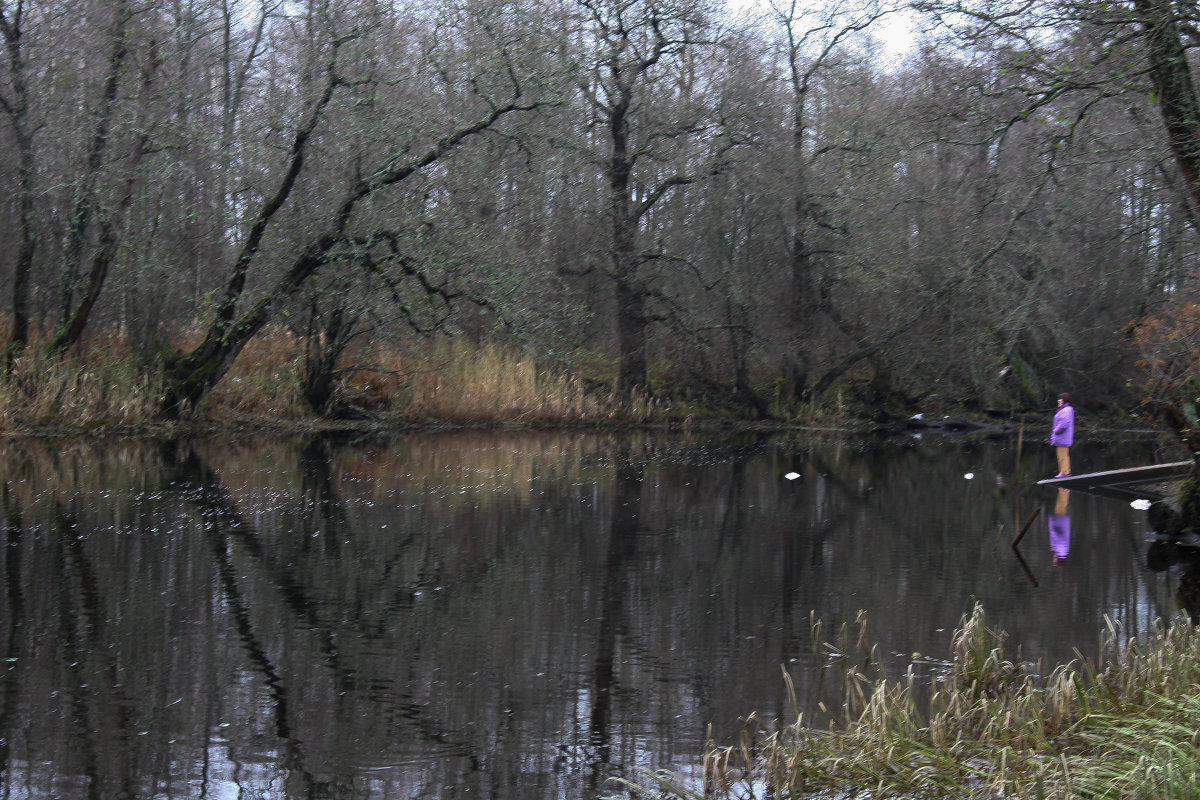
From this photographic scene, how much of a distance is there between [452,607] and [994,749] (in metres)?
4.89

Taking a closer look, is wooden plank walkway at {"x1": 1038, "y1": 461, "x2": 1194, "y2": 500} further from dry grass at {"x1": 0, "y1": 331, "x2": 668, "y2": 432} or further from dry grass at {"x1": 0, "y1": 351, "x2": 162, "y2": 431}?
dry grass at {"x1": 0, "y1": 351, "x2": 162, "y2": 431}

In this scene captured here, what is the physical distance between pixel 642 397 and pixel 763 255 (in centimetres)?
470

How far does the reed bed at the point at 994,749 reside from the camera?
4.76m

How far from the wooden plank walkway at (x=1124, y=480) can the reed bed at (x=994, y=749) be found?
360 inches

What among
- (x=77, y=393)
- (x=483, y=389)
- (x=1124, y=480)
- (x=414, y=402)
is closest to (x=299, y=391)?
(x=414, y=402)

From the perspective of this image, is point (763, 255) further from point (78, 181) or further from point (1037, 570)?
point (1037, 570)

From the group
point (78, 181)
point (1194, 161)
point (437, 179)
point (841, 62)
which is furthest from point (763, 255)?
point (1194, 161)

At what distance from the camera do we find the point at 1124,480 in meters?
16.0

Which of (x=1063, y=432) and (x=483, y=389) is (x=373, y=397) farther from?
(x=1063, y=432)

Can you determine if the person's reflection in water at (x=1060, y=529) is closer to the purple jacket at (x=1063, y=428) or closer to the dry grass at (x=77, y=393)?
the purple jacket at (x=1063, y=428)

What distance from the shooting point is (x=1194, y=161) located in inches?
433

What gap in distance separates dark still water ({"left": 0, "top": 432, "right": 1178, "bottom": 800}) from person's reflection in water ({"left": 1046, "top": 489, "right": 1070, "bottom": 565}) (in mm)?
87

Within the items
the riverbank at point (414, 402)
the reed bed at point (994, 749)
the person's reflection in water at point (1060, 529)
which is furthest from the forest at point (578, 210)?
the reed bed at point (994, 749)

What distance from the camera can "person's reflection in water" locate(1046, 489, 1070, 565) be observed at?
1254 centimetres
